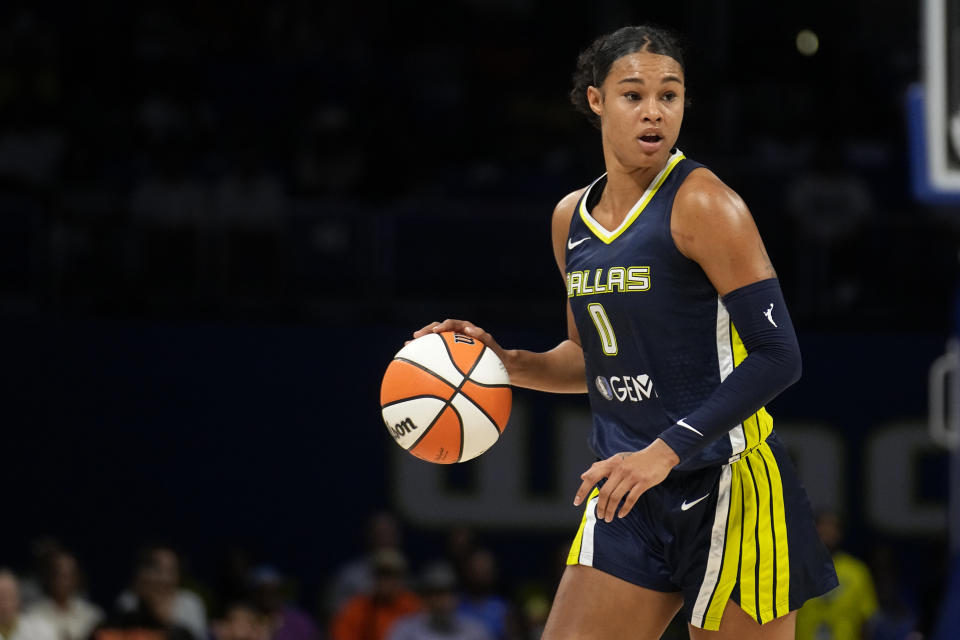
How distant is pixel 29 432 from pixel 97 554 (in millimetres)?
1188

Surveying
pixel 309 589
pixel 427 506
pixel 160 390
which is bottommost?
pixel 309 589

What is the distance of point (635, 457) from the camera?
363 cm

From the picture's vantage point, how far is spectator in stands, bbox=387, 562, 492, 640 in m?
9.70

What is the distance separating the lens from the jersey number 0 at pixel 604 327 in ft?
13.0

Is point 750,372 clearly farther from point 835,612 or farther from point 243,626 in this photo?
point 835,612

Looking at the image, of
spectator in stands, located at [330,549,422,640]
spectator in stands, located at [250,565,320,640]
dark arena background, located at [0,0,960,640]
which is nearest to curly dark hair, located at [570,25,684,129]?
spectator in stands, located at [330,549,422,640]

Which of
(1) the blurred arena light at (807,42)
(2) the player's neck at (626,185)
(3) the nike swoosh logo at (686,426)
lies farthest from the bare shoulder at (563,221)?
(1) the blurred arena light at (807,42)

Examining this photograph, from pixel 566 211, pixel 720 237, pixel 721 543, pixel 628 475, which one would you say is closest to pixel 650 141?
pixel 720 237

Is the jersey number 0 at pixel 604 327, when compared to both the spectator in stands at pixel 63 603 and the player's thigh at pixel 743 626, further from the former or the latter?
the spectator in stands at pixel 63 603

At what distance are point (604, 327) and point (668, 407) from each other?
11.1 inches

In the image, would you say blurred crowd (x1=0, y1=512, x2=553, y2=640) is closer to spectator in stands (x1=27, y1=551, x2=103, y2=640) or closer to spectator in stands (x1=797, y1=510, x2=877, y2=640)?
spectator in stands (x1=27, y1=551, x2=103, y2=640)

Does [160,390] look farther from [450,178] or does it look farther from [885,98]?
[885,98]

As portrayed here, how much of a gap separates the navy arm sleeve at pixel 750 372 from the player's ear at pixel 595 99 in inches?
26.5

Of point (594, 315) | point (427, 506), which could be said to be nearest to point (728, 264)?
point (594, 315)
